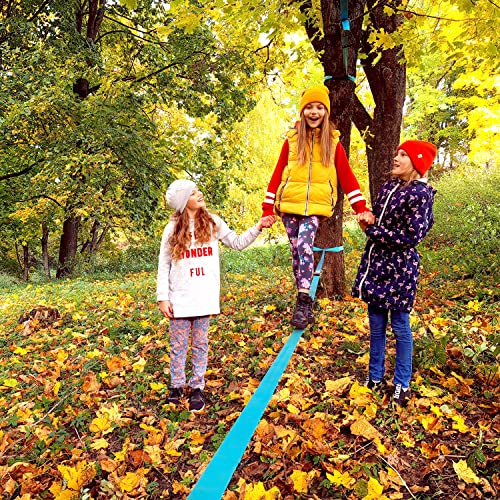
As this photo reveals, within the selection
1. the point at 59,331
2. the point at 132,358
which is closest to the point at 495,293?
the point at 132,358

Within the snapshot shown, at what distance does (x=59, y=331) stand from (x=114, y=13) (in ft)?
33.7

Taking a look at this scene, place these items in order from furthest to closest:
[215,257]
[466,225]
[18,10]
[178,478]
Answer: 1. [18,10]
2. [466,225]
3. [215,257]
4. [178,478]

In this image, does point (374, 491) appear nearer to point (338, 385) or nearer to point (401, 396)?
point (401, 396)

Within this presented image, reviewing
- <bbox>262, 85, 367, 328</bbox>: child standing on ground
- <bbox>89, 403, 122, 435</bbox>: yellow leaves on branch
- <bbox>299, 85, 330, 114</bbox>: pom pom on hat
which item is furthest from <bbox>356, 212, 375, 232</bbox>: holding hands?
<bbox>89, 403, 122, 435</bbox>: yellow leaves on branch

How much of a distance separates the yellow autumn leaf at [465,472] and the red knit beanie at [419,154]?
1.94 metres

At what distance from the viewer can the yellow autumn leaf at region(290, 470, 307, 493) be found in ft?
7.82

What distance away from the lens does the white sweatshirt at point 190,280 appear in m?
3.38

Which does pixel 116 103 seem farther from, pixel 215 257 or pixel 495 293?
pixel 495 293

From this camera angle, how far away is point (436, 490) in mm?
2385

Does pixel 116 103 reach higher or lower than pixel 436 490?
higher

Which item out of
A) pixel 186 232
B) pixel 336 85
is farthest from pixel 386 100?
pixel 186 232

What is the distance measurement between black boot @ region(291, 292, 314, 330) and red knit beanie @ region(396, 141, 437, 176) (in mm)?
1356

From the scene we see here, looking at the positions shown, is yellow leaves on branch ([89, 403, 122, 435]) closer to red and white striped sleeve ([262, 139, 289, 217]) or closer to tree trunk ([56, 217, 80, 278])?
red and white striped sleeve ([262, 139, 289, 217])

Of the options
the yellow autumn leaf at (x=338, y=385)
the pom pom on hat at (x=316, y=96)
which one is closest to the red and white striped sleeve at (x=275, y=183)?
the pom pom on hat at (x=316, y=96)
